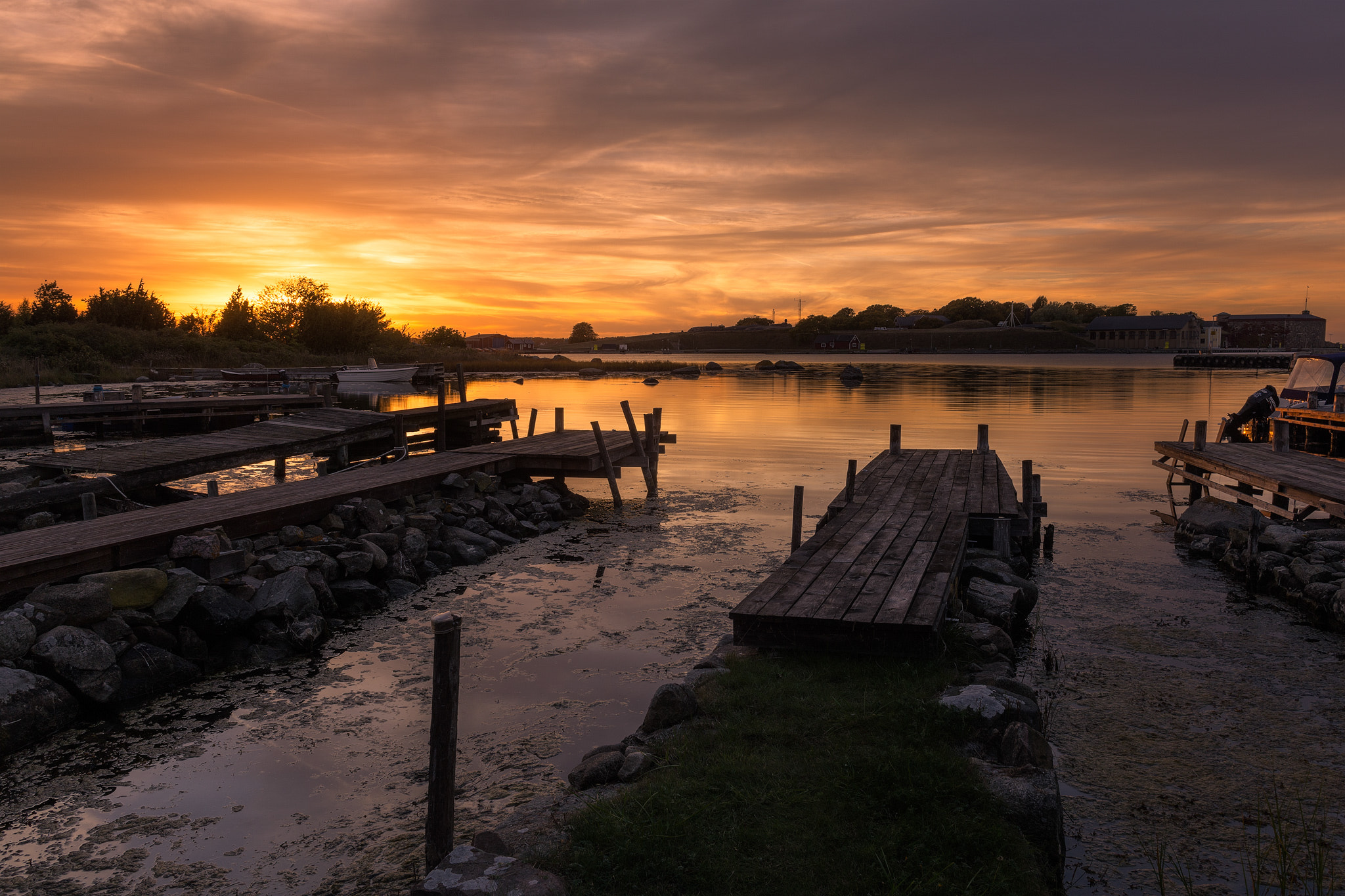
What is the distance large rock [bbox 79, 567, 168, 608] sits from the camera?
924 centimetres

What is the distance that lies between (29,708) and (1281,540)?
16.2 m

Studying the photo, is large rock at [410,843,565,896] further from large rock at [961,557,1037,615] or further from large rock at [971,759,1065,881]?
large rock at [961,557,1037,615]

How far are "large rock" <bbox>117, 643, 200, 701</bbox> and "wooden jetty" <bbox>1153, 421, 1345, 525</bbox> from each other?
52.5ft

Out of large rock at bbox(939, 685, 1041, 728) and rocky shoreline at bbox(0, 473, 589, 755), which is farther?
rocky shoreline at bbox(0, 473, 589, 755)

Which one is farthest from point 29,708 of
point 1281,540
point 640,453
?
point 1281,540

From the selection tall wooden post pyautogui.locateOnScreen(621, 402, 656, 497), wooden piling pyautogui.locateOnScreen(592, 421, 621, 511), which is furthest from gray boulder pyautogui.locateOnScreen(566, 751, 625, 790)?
tall wooden post pyautogui.locateOnScreen(621, 402, 656, 497)

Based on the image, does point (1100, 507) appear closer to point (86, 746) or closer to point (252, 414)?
point (86, 746)

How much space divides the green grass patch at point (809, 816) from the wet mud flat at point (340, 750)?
5.28 ft

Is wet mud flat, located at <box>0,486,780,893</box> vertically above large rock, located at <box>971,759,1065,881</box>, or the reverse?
large rock, located at <box>971,759,1065,881</box>

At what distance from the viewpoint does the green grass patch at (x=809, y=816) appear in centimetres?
456

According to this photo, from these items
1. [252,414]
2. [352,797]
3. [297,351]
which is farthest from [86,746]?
[297,351]

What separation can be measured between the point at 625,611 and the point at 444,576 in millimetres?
3568

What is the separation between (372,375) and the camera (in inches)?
2506

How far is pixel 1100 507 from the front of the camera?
1959 cm
